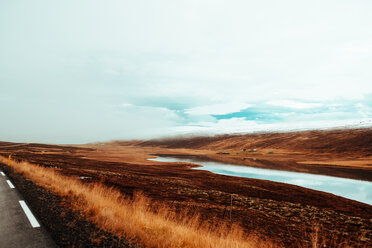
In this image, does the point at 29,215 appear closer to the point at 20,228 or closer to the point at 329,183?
the point at 20,228

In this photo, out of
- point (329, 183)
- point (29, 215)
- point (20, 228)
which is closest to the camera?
point (20, 228)

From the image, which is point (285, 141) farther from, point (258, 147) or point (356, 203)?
point (356, 203)

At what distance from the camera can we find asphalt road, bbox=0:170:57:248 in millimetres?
5137

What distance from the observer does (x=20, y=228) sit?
604 centimetres

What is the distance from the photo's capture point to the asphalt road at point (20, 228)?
5137mm

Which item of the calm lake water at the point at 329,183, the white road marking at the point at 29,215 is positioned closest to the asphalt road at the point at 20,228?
the white road marking at the point at 29,215

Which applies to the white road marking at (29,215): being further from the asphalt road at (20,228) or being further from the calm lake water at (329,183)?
the calm lake water at (329,183)

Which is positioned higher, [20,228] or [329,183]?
[20,228]

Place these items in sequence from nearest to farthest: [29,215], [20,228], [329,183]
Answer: [20,228] < [29,215] < [329,183]

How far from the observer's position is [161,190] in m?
18.5

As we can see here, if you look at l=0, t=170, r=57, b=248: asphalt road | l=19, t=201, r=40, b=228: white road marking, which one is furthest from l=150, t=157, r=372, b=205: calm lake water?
l=19, t=201, r=40, b=228: white road marking

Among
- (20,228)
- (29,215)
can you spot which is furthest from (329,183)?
(20,228)

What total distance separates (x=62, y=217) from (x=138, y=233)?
2.68 metres

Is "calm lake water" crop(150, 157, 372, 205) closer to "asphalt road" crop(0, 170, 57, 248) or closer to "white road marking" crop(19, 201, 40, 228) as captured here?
"asphalt road" crop(0, 170, 57, 248)
